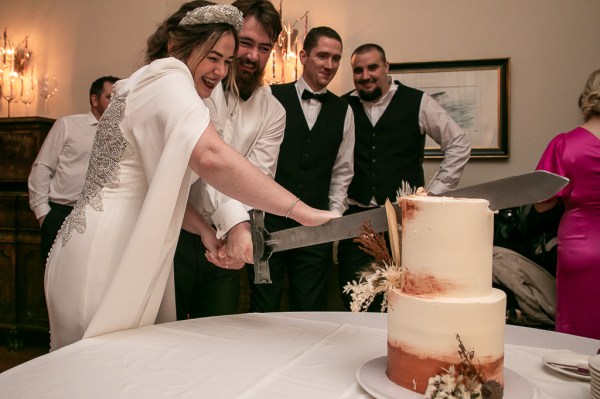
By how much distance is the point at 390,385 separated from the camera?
41.3 inches

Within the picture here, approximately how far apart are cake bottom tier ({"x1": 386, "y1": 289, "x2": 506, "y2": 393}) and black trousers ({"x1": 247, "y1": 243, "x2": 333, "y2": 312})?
1.94 m

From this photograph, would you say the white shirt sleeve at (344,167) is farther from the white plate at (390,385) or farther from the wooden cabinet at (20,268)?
the wooden cabinet at (20,268)

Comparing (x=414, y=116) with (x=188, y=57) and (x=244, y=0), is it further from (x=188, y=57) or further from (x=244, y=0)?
(x=188, y=57)

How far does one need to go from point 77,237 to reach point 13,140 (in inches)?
140

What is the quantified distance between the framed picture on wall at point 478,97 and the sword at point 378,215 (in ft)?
9.65

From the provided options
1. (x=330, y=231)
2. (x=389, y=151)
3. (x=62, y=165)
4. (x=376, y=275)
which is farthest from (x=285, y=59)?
(x=376, y=275)

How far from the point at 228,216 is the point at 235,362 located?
55 cm

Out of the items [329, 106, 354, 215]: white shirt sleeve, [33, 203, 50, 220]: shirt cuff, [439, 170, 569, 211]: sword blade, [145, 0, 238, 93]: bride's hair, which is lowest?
[33, 203, 50, 220]: shirt cuff

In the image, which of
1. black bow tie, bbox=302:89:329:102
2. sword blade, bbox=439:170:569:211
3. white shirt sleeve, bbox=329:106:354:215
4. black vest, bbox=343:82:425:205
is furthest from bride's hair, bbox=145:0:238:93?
black vest, bbox=343:82:425:205

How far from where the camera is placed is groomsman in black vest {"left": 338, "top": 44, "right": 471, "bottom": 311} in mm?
3484

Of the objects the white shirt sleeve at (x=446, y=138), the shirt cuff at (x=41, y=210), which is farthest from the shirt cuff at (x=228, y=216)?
the shirt cuff at (x=41, y=210)

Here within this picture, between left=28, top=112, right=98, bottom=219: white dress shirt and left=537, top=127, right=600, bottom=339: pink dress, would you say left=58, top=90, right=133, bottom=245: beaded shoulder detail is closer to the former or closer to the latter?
left=537, top=127, right=600, bottom=339: pink dress

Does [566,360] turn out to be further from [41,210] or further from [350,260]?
[41,210]

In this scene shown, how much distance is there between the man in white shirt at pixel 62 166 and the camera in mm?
3947
